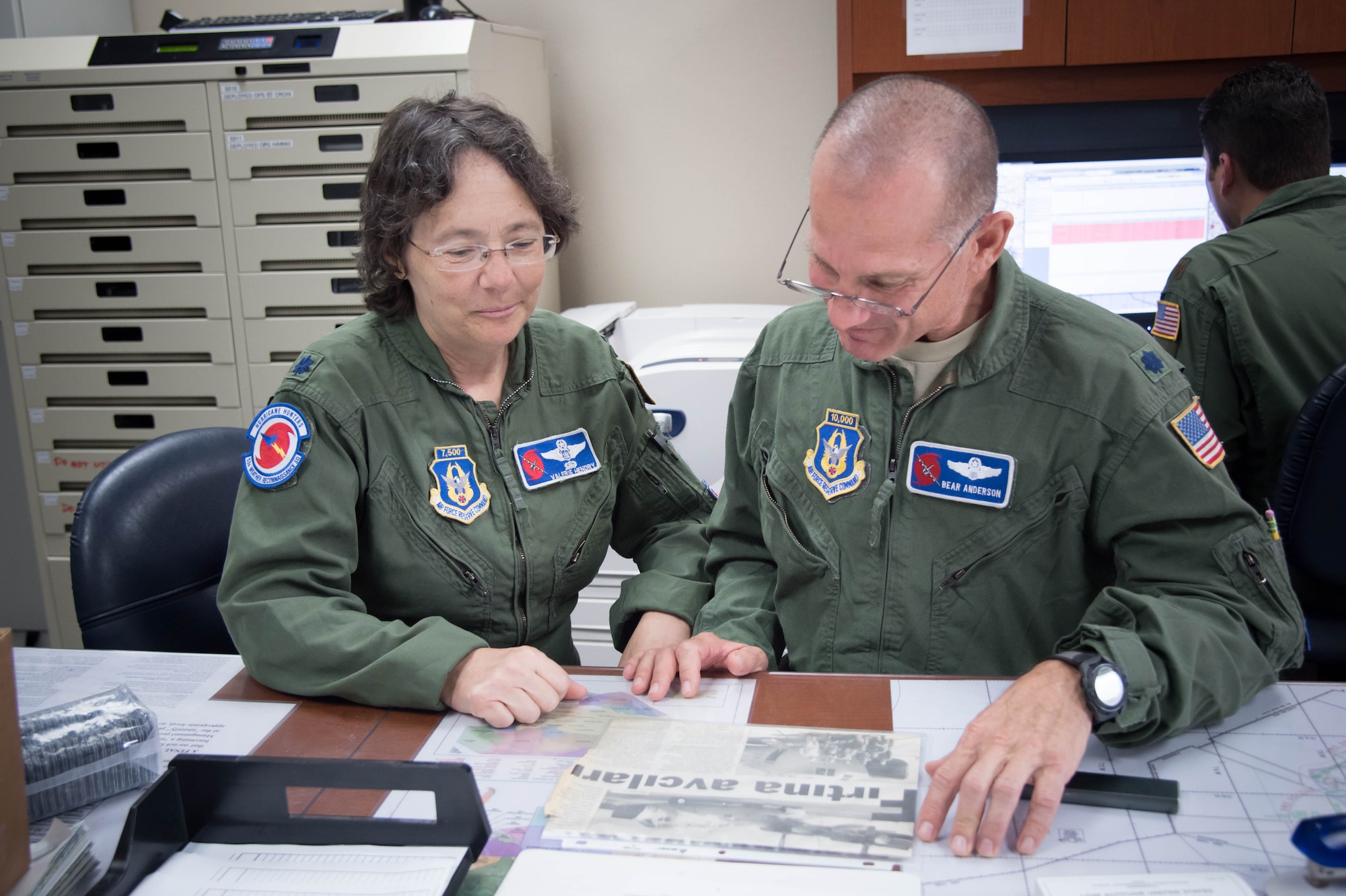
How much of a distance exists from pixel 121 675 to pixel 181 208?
5.08 feet

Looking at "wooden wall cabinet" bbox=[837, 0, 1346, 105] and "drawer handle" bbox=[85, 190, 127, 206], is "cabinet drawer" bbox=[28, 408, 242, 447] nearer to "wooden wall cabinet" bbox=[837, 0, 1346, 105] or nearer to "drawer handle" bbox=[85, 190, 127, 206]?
"drawer handle" bbox=[85, 190, 127, 206]

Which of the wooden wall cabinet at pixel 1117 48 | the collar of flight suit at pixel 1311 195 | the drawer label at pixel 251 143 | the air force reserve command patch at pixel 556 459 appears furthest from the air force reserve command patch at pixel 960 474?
the drawer label at pixel 251 143

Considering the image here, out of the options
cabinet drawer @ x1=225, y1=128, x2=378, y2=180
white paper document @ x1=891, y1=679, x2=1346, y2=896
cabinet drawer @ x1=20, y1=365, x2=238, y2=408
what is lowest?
white paper document @ x1=891, y1=679, x2=1346, y2=896

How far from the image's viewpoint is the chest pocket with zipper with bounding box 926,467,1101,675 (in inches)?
47.5

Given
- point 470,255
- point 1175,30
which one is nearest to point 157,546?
point 470,255

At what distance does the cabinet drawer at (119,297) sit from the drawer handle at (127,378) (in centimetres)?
14

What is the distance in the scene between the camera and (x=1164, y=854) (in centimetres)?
85

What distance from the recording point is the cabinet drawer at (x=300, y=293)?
8.05ft

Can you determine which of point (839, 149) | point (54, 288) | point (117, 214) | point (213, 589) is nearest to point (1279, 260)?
point (839, 149)

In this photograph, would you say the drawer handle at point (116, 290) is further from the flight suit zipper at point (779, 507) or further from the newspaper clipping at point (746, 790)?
the newspaper clipping at point (746, 790)

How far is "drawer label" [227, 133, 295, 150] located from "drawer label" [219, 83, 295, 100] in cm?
8

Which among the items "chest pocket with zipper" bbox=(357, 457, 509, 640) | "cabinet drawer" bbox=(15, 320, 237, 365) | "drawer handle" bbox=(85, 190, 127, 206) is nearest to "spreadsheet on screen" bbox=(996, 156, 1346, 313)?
"chest pocket with zipper" bbox=(357, 457, 509, 640)

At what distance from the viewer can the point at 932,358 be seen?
1271mm

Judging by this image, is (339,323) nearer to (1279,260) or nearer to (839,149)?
(839,149)
